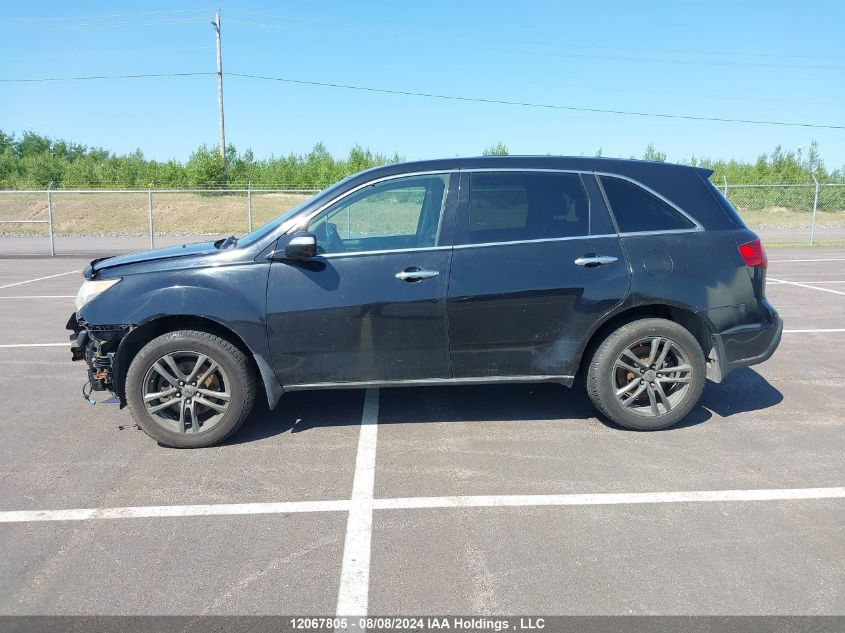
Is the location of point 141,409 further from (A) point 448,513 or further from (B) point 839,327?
(B) point 839,327

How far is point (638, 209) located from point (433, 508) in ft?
8.53

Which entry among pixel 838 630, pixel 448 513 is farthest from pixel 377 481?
pixel 838 630

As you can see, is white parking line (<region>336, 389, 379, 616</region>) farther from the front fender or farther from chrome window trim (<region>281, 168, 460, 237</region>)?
chrome window trim (<region>281, 168, 460, 237</region>)

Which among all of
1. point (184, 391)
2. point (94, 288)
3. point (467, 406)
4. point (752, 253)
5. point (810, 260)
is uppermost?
point (752, 253)

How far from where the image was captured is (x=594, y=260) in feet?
15.8

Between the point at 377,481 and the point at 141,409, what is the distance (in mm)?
1737

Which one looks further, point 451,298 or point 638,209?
point 638,209

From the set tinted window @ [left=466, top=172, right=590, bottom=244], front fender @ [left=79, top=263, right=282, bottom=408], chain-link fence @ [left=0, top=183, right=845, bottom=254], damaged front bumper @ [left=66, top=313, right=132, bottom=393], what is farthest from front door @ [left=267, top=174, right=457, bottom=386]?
chain-link fence @ [left=0, top=183, right=845, bottom=254]

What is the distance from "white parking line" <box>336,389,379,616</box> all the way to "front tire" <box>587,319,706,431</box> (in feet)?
5.42

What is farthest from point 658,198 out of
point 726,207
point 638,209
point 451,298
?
point 451,298

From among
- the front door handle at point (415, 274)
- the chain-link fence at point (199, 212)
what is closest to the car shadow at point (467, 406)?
the front door handle at point (415, 274)

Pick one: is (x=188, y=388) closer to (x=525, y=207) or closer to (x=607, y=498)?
(x=525, y=207)

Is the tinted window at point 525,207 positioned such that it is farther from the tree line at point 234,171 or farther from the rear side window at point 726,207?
the tree line at point 234,171

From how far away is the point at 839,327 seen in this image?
8547 millimetres
